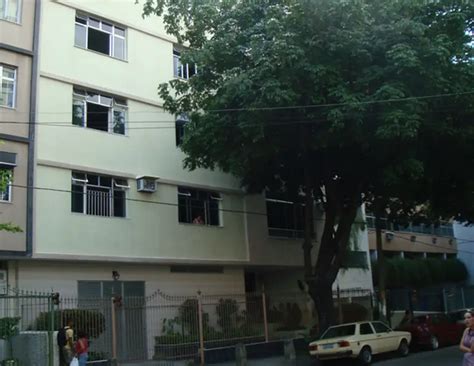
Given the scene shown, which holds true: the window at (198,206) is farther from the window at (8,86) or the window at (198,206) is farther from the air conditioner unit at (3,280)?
the window at (8,86)

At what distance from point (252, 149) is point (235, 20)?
3.81m

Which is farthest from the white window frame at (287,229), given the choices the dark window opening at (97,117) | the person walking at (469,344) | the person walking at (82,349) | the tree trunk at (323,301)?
the person walking at (469,344)

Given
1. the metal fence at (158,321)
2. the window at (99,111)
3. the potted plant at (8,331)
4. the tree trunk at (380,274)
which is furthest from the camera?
the tree trunk at (380,274)

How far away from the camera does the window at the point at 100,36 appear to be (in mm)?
22516

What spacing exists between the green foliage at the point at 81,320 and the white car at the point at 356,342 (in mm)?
6371

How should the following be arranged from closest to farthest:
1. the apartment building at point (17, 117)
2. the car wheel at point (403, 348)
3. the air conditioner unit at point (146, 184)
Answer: the apartment building at point (17, 117) < the car wheel at point (403, 348) < the air conditioner unit at point (146, 184)

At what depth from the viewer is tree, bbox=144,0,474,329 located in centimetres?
1666

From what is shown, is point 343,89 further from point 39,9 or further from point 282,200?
point 282,200

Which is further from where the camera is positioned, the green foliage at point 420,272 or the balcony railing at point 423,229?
the balcony railing at point 423,229

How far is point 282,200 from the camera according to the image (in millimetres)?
28531

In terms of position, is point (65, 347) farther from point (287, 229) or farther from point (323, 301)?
point (287, 229)

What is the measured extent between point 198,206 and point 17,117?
798cm

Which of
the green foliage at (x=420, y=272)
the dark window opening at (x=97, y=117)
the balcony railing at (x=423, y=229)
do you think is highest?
the dark window opening at (x=97, y=117)

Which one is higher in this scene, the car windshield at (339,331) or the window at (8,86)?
the window at (8,86)
